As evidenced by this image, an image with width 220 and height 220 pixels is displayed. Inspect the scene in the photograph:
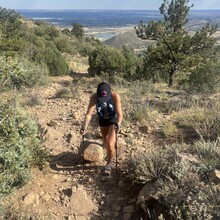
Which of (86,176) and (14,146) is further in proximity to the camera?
(86,176)

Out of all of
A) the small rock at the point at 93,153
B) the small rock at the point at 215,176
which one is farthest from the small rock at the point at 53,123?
the small rock at the point at 215,176

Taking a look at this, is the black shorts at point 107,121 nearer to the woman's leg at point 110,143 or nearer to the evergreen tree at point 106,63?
the woman's leg at point 110,143

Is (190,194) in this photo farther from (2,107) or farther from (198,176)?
(2,107)

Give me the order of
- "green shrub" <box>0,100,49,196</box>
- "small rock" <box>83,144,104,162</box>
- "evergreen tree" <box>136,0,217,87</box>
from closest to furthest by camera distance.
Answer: "green shrub" <box>0,100,49,196</box> → "small rock" <box>83,144,104,162</box> → "evergreen tree" <box>136,0,217,87</box>

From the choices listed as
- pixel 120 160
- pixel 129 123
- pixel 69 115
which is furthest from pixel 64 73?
pixel 120 160

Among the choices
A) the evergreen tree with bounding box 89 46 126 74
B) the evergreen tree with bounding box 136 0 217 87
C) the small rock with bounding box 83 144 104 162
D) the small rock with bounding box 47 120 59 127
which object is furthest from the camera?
the evergreen tree with bounding box 89 46 126 74

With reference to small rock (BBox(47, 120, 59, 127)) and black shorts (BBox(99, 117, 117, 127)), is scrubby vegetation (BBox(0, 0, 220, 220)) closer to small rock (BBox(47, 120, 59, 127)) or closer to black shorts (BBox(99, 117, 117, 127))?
black shorts (BBox(99, 117, 117, 127))

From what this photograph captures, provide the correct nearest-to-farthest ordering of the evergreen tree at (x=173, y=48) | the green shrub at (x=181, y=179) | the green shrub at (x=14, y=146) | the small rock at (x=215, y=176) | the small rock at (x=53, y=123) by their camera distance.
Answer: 1. the green shrub at (x=181, y=179)
2. the small rock at (x=215, y=176)
3. the green shrub at (x=14, y=146)
4. the small rock at (x=53, y=123)
5. the evergreen tree at (x=173, y=48)

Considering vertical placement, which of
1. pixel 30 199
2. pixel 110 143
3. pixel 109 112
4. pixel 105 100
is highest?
pixel 105 100

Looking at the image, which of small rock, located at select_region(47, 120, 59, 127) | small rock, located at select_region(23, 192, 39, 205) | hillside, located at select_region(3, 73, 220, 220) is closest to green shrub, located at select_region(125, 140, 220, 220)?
hillside, located at select_region(3, 73, 220, 220)

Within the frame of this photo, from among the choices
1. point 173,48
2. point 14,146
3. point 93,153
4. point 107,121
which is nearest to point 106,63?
point 173,48

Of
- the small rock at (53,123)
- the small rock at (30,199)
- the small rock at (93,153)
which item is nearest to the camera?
the small rock at (30,199)

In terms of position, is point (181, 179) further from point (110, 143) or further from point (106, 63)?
point (106, 63)

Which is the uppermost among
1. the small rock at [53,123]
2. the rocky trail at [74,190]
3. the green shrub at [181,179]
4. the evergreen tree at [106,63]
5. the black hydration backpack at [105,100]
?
the black hydration backpack at [105,100]
